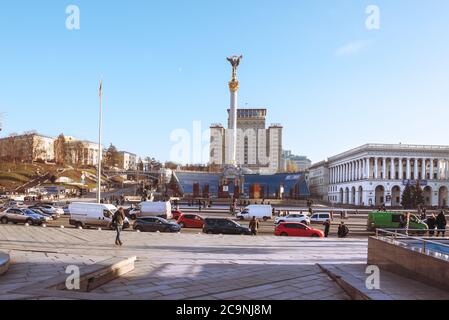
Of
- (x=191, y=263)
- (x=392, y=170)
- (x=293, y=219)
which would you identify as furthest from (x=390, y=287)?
(x=392, y=170)

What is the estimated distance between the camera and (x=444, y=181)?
102 metres

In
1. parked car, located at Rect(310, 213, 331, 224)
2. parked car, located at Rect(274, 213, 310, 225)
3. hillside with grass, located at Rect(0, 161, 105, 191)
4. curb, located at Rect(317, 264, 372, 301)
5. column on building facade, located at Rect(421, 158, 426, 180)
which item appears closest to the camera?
curb, located at Rect(317, 264, 372, 301)

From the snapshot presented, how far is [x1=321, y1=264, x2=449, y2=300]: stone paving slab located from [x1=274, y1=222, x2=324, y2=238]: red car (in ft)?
46.5

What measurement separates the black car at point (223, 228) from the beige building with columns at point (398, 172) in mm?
78728

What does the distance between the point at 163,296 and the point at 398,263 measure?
647cm

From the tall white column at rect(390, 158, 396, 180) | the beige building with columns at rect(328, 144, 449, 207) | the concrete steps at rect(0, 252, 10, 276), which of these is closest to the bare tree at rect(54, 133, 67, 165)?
the beige building with columns at rect(328, 144, 449, 207)

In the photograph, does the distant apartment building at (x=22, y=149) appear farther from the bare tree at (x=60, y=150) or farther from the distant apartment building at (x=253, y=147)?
the distant apartment building at (x=253, y=147)

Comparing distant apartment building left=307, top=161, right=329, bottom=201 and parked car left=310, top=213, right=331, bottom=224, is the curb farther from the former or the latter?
distant apartment building left=307, top=161, right=329, bottom=201

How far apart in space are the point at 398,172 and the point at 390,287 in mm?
100564

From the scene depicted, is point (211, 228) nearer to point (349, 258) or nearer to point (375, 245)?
point (349, 258)

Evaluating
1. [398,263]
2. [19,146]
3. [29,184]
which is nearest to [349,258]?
[398,263]

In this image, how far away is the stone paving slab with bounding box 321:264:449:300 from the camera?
335 inches

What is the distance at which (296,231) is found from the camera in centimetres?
2642

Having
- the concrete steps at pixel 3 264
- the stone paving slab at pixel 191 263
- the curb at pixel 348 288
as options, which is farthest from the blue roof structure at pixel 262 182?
the concrete steps at pixel 3 264
